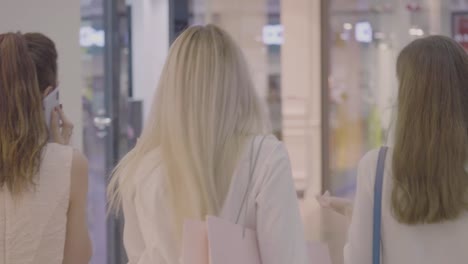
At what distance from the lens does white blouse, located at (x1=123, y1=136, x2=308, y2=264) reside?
7.93ft

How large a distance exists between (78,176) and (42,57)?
403 mm

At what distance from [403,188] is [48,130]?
3.86ft

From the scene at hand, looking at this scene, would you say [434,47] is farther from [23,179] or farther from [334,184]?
[334,184]

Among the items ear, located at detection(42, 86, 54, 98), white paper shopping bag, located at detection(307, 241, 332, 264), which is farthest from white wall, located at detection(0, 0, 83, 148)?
white paper shopping bag, located at detection(307, 241, 332, 264)

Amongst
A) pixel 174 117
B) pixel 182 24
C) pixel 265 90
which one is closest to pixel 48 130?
pixel 174 117

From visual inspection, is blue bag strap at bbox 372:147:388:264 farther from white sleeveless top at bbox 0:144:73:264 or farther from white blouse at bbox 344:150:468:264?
white sleeveless top at bbox 0:144:73:264

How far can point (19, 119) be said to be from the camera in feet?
9.63

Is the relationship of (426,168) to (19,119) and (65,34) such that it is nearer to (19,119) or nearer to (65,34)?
(19,119)

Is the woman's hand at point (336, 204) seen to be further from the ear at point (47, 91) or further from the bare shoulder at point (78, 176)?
the ear at point (47, 91)

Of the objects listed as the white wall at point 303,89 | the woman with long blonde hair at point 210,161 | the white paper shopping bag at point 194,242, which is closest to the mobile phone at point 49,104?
the woman with long blonde hair at point 210,161

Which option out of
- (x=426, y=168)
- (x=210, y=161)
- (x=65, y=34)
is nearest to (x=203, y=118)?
(x=210, y=161)

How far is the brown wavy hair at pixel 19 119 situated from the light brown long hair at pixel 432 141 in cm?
112

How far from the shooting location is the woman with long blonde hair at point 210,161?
243 cm

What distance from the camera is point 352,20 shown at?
894cm
